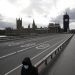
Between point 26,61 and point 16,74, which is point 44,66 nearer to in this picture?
point 16,74

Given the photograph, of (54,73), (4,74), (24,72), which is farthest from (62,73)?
(24,72)

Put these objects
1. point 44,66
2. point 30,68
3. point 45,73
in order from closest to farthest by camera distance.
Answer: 1. point 30,68
2. point 45,73
3. point 44,66

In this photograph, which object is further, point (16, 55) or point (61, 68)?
point (16, 55)

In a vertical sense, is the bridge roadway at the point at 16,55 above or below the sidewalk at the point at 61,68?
below

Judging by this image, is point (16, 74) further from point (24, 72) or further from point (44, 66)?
point (24, 72)

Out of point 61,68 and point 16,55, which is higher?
point 61,68

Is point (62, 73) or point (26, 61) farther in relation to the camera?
point (62, 73)

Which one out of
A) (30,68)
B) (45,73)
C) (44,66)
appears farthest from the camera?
(44,66)

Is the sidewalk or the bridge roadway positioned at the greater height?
the sidewalk

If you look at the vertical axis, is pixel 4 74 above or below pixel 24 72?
below

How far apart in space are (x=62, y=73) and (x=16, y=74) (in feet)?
7.55

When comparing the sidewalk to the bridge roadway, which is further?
the bridge roadway

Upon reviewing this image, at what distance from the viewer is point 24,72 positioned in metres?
5.70

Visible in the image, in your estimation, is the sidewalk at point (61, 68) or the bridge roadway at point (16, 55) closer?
the sidewalk at point (61, 68)
